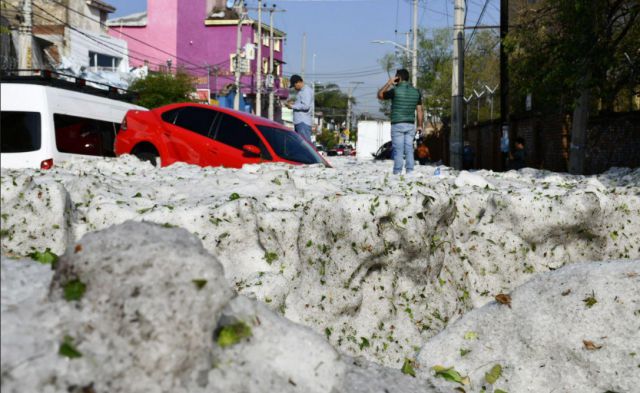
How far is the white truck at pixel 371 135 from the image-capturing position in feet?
186

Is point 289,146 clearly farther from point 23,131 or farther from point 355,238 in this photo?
point 355,238

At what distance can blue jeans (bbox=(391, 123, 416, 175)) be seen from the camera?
10.6m

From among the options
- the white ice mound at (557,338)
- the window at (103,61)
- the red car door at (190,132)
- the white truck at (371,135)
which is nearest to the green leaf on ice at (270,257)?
the white ice mound at (557,338)

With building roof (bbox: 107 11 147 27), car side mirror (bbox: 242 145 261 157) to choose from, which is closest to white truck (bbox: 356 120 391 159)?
building roof (bbox: 107 11 147 27)

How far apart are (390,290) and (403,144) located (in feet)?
18.3

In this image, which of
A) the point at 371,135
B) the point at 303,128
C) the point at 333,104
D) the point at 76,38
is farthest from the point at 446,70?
the point at 333,104

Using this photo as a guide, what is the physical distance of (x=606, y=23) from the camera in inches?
623

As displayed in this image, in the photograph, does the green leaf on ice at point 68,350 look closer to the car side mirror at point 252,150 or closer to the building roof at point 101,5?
the car side mirror at point 252,150

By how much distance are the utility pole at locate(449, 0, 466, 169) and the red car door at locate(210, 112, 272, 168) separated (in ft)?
43.8

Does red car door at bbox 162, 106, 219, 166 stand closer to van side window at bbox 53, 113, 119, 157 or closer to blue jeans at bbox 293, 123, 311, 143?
van side window at bbox 53, 113, 119, 157

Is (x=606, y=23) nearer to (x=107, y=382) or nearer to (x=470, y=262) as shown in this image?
(x=470, y=262)

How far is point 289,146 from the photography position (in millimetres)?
11070

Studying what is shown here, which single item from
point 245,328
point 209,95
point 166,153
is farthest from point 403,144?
point 209,95

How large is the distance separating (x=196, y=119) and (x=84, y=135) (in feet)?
5.88
